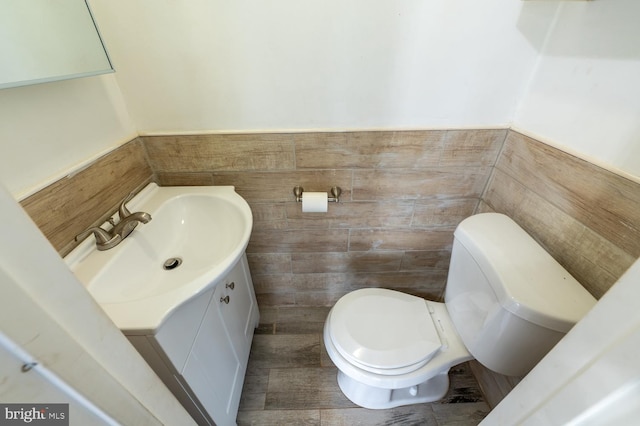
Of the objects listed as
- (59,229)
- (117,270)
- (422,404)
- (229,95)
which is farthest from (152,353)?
(422,404)

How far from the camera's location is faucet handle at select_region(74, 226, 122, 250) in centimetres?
73

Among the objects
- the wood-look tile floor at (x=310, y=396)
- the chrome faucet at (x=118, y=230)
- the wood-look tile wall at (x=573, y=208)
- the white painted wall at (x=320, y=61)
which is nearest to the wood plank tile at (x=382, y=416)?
the wood-look tile floor at (x=310, y=396)

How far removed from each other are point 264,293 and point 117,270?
0.88 meters

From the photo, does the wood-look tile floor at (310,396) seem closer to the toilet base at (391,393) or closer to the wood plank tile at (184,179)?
the toilet base at (391,393)

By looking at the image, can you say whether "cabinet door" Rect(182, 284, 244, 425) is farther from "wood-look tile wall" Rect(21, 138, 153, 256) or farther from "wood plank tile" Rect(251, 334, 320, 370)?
"wood-look tile wall" Rect(21, 138, 153, 256)

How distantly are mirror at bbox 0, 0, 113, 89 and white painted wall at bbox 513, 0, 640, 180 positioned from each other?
1461 millimetres

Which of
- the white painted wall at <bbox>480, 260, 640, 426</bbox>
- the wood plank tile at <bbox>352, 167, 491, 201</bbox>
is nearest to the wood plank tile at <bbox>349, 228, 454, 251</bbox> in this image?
the wood plank tile at <bbox>352, 167, 491, 201</bbox>

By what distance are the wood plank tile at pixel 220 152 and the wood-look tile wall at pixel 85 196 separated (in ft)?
0.27

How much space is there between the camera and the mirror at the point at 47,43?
0.58 metres

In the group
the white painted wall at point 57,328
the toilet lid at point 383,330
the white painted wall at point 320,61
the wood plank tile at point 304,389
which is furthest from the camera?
the wood plank tile at point 304,389

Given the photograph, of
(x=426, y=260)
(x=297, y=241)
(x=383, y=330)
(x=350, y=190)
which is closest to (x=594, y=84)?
(x=350, y=190)

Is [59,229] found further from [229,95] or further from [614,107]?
[614,107]

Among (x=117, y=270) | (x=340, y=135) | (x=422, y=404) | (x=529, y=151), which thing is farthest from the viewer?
(x=422, y=404)

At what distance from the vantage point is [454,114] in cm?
100
